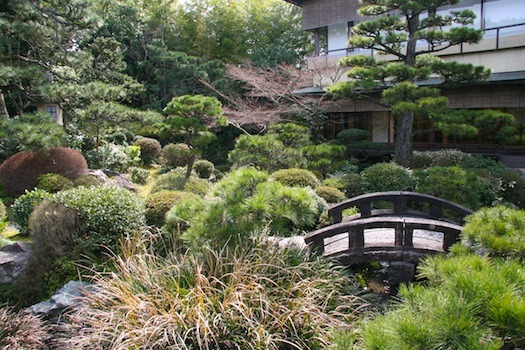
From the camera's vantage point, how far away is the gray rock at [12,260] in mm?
6502

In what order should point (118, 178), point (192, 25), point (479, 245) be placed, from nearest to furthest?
point (479, 245) → point (118, 178) → point (192, 25)

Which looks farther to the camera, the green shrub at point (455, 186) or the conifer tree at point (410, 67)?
the conifer tree at point (410, 67)

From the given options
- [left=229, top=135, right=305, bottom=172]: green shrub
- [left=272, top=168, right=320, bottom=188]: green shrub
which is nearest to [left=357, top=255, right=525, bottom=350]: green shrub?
[left=272, top=168, right=320, bottom=188]: green shrub

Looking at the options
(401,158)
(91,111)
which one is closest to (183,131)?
(91,111)

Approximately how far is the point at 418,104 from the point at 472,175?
6.82 feet

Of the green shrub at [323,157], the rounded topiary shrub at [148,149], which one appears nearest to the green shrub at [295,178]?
the green shrub at [323,157]

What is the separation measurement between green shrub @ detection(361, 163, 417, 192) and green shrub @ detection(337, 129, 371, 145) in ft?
13.8

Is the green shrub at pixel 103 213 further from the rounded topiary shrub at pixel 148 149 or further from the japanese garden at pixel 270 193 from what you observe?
the rounded topiary shrub at pixel 148 149

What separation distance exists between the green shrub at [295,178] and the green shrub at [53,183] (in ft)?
15.1

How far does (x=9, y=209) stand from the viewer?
9.46 metres

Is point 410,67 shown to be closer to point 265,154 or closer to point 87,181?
point 265,154

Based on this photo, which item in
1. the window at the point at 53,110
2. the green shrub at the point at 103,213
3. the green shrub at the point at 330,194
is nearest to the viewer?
the green shrub at the point at 103,213

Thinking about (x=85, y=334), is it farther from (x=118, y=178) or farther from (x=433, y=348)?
(x=118, y=178)

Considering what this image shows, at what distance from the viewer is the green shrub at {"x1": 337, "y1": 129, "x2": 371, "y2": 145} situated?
1440cm
